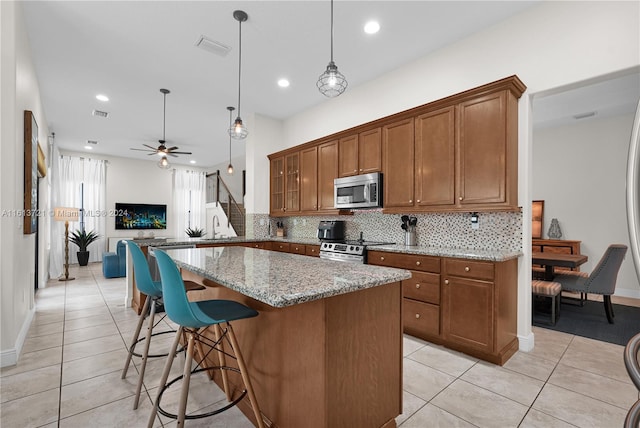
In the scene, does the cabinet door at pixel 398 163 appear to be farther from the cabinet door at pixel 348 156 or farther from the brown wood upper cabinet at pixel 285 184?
the brown wood upper cabinet at pixel 285 184

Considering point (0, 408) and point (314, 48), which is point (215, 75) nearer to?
point (314, 48)

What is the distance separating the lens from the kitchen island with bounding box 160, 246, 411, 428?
1.36 m

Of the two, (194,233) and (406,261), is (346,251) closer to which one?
(406,261)

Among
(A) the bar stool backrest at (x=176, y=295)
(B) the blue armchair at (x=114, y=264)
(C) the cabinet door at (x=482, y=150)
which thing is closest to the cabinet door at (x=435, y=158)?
(C) the cabinet door at (x=482, y=150)

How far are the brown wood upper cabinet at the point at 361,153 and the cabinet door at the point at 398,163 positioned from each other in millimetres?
113

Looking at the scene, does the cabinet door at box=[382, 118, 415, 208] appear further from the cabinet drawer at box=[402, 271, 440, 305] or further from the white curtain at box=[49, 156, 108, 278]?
the white curtain at box=[49, 156, 108, 278]

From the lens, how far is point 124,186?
8.89m

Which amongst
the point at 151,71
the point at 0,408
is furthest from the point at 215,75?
the point at 0,408

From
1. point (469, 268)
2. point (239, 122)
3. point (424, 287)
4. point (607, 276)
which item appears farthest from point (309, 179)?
point (607, 276)

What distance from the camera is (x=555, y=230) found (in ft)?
18.2

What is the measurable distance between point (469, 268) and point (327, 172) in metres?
2.54

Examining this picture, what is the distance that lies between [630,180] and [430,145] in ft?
9.73

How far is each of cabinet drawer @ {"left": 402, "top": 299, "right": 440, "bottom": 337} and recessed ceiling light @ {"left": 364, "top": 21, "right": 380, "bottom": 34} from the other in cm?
279

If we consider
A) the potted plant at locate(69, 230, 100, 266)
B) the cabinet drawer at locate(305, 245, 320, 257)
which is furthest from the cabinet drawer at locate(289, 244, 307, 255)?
the potted plant at locate(69, 230, 100, 266)
